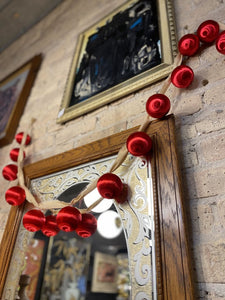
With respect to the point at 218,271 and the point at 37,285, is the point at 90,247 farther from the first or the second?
the point at 218,271

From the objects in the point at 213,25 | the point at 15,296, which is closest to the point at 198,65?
the point at 213,25

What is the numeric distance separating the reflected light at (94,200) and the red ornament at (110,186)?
3.4 inches

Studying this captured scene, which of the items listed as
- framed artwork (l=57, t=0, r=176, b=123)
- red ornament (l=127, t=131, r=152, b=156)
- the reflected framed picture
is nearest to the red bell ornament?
red ornament (l=127, t=131, r=152, b=156)

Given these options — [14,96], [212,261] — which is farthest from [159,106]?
[14,96]

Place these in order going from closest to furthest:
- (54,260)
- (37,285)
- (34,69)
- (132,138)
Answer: (132,138)
(37,285)
(54,260)
(34,69)

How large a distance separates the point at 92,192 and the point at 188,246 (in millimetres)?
378

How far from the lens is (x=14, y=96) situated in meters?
1.63

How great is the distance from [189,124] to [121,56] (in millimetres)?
611

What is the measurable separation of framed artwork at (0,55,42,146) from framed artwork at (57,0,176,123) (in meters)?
0.41

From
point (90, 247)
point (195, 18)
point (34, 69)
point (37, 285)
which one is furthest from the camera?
point (90, 247)

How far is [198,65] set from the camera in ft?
2.65

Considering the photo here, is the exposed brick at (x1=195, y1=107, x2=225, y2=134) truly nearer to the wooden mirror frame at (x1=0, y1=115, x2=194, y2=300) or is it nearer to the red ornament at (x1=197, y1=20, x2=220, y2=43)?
the wooden mirror frame at (x1=0, y1=115, x2=194, y2=300)

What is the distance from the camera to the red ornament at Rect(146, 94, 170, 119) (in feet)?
2.35

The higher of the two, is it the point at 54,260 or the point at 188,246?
the point at 54,260
